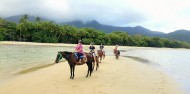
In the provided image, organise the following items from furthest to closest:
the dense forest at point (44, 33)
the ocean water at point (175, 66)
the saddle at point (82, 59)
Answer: the dense forest at point (44, 33) → the ocean water at point (175, 66) → the saddle at point (82, 59)

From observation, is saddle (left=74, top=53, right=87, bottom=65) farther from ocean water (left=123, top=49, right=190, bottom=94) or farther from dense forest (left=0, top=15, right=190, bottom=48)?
dense forest (left=0, top=15, right=190, bottom=48)

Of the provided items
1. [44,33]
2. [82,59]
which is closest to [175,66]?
[82,59]

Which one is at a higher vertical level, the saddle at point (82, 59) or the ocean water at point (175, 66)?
the saddle at point (82, 59)

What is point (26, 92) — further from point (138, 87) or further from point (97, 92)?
point (138, 87)

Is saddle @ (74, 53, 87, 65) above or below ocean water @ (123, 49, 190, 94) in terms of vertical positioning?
above

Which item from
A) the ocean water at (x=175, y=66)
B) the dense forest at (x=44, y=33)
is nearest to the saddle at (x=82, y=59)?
the ocean water at (x=175, y=66)

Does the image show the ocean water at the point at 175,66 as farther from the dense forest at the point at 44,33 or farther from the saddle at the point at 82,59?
the dense forest at the point at 44,33

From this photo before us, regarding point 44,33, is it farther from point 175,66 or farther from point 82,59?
point 82,59

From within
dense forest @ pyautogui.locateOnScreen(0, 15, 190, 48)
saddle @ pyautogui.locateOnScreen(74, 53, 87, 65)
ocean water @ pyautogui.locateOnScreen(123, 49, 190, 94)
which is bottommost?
ocean water @ pyautogui.locateOnScreen(123, 49, 190, 94)

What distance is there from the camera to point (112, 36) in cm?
14138

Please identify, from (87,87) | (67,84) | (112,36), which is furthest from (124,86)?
(112,36)

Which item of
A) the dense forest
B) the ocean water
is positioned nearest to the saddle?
the ocean water

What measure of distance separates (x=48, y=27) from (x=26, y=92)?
9840 cm

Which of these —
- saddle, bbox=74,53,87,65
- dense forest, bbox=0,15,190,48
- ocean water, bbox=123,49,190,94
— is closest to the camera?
saddle, bbox=74,53,87,65
